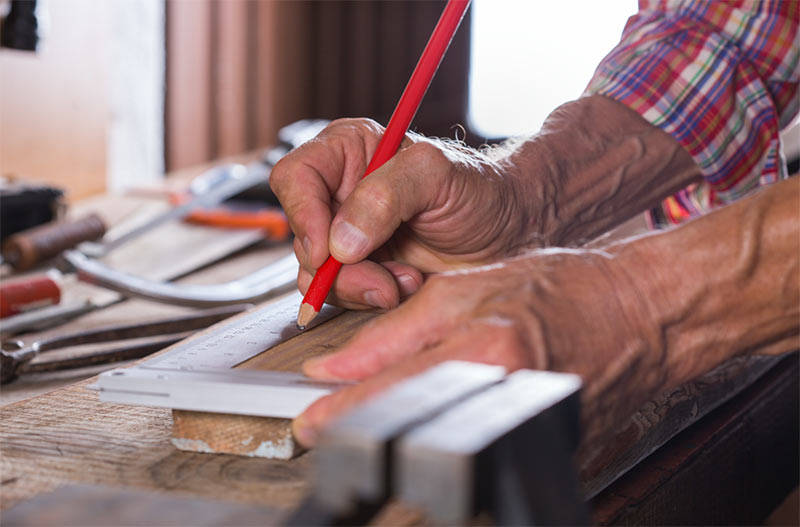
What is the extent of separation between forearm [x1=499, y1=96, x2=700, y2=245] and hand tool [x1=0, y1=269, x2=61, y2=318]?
29.7 inches

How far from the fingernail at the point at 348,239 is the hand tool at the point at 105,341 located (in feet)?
1.12

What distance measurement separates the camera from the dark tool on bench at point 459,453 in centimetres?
39

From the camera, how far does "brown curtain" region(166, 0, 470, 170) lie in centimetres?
369

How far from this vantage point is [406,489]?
1.32 feet

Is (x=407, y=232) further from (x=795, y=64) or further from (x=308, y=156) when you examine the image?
(x=795, y=64)

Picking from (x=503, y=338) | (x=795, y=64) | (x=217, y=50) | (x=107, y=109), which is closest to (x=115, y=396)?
(x=503, y=338)

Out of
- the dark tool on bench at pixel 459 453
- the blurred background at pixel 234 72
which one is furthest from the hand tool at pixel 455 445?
the blurred background at pixel 234 72

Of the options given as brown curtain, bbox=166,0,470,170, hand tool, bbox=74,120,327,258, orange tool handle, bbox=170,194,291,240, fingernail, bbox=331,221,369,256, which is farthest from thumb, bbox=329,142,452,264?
brown curtain, bbox=166,0,470,170

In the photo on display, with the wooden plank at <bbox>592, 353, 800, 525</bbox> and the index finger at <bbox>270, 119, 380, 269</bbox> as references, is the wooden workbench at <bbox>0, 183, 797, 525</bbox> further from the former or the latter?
the index finger at <bbox>270, 119, 380, 269</bbox>

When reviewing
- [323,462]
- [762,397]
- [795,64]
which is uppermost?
[795,64]

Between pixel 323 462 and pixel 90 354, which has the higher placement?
pixel 323 462

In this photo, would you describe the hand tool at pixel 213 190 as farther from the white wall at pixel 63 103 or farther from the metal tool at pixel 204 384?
the metal tool at pixel 204 384

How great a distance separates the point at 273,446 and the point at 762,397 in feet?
2.28

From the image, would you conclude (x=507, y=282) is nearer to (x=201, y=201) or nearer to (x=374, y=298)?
(x=374, y=298)
